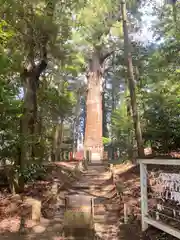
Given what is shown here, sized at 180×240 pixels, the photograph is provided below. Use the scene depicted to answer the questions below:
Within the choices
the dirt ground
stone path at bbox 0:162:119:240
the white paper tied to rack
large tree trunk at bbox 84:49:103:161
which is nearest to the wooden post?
the dirt ground

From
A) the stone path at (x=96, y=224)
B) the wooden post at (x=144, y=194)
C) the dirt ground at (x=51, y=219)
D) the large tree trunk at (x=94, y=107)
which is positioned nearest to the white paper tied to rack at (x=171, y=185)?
the wooden post at (x=144, y=194)

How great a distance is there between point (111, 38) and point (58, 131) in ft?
27.3

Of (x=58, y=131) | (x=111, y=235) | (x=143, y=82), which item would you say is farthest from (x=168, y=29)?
(x=58, y=131)

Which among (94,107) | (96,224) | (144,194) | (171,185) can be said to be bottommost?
(96,224)

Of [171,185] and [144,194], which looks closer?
[171,185]

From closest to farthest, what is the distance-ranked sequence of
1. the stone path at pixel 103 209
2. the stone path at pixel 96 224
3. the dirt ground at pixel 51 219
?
the dirt ground at pixel 51 219
the stone path at pixel 96 224
the stone path at pixel 103 209

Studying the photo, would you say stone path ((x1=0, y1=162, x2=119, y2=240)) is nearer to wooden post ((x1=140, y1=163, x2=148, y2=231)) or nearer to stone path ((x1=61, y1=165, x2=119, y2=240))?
stone path ((x1=61, y1=165, x2=119, y2=240))

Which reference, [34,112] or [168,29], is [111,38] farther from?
[34,112]

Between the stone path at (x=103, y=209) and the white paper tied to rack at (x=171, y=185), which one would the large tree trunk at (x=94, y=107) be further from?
the white paper tied to rack at (x=171, y=185)

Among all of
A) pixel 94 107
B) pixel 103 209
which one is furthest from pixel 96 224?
pixel 94 107

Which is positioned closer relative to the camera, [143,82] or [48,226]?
[48,226]

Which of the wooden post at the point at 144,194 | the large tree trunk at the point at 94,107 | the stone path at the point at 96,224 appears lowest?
the stone path at the point at 96,224

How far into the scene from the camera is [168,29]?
14.5 m

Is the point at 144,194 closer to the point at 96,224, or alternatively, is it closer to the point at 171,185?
the point at 171,185
